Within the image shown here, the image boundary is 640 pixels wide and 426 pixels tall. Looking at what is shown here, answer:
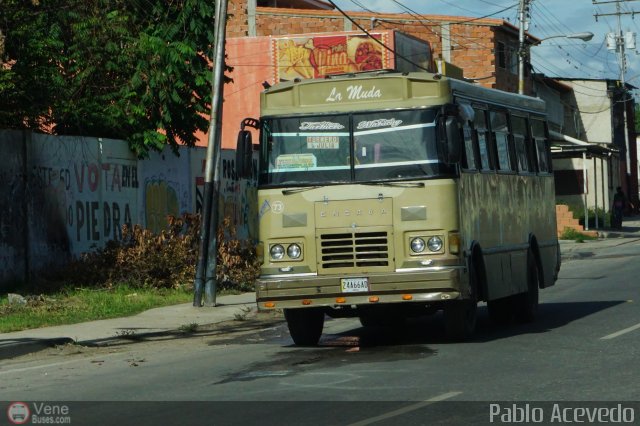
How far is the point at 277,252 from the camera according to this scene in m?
14.2

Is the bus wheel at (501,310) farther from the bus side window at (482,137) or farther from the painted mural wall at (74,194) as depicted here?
the painted mural wall at (74,194)

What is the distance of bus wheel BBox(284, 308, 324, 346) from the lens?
14781mm

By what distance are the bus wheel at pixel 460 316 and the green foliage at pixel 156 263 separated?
9.80 meters

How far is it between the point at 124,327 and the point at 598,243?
27105 millimetres

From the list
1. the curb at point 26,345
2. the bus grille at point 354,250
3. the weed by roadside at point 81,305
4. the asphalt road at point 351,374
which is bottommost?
the asphalt road at point 351,374

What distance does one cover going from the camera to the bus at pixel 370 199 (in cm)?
1369

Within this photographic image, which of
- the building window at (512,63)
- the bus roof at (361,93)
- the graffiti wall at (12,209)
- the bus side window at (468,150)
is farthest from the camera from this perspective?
the building window at (512,63)

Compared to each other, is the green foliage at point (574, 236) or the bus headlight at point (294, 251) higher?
the bus headlight at point (294, 251)

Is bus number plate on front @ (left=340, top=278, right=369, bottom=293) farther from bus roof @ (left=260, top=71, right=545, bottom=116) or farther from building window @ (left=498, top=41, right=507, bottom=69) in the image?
building window @ (left=498, top=41, right=507, bottom=69)
